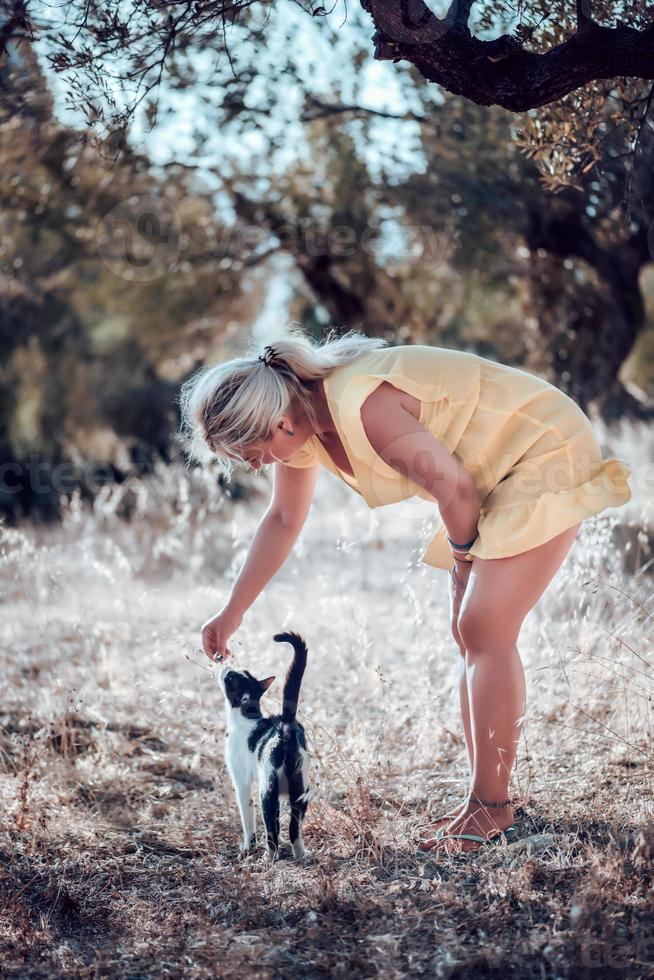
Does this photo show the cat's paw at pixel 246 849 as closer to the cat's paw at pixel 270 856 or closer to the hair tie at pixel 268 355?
the cat's paw at pixel 270 856

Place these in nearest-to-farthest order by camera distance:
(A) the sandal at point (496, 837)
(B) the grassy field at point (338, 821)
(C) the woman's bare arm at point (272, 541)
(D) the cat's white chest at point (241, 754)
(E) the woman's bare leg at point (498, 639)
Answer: (B) the grassy field at point (338, 821) < (E) the woman's bare leg at point (498, 639) < (A) the sandal at point (496, 837) < (D) the cat's white chest at point (241, 754) < (C) the woman's bare arm at point (272, 541)

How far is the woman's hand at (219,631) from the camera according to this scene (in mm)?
2869

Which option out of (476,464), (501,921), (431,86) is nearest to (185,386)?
(476,464)

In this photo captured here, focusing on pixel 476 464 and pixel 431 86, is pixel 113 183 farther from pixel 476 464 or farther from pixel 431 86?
pixel 476 464

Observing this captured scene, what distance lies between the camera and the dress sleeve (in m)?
2.81

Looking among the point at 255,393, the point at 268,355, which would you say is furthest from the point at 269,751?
the point at 268,355

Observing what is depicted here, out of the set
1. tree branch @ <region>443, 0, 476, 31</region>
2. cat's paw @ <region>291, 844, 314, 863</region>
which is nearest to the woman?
cat's paw @ <region>291, 844, 314, 863</region>

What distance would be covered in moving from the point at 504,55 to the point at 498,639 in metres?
1.65

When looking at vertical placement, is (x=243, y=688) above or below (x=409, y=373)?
below

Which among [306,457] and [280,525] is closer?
[306,457]

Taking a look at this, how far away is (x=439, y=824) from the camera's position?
9.29 feet

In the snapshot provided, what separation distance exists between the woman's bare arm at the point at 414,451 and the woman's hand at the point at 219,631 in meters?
0.76

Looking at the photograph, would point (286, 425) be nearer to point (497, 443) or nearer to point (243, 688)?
point (497, 443)

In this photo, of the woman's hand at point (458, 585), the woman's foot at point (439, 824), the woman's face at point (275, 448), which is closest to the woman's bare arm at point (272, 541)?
the woman's face at point (275, 448)
